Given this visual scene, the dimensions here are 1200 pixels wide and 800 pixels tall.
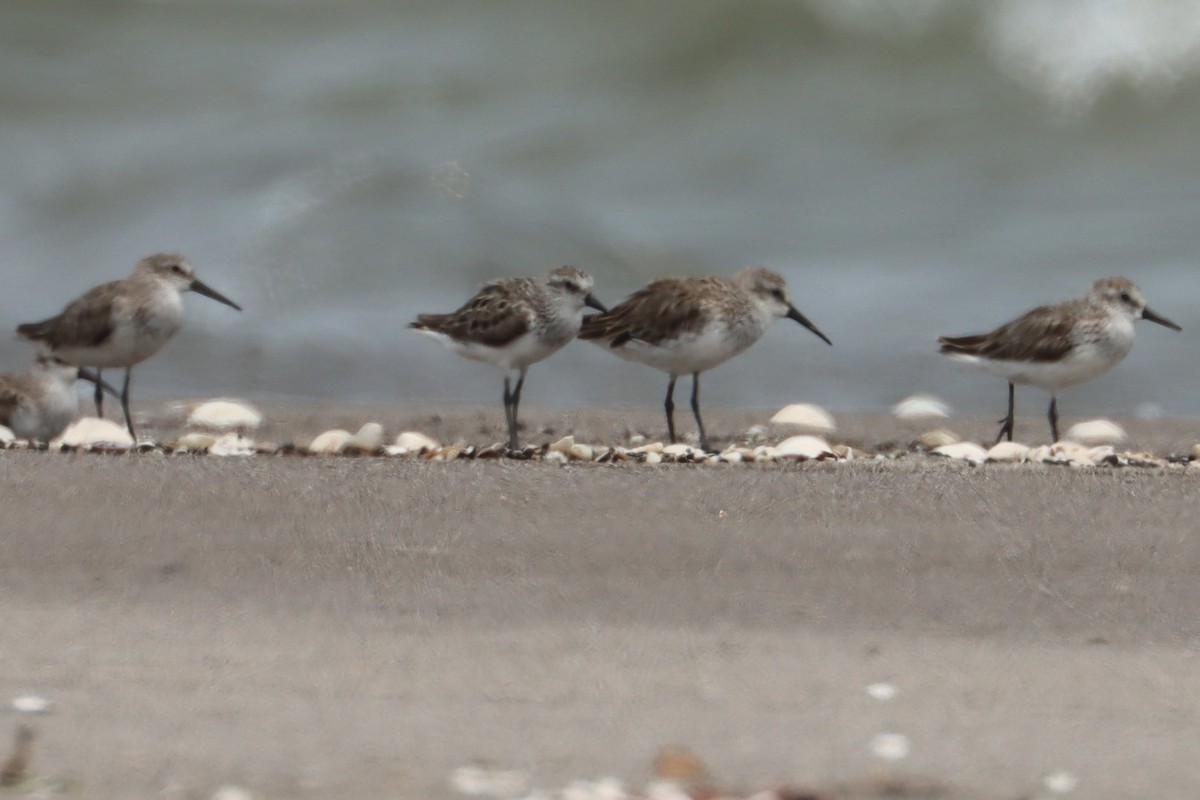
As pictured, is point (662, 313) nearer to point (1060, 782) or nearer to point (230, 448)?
point (230, 448)

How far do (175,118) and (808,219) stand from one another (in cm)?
539

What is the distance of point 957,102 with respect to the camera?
1372 centimetres

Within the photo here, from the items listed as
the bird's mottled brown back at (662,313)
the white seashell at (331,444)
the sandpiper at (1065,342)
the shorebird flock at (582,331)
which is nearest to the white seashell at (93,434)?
the shorebird flock at (582,331)

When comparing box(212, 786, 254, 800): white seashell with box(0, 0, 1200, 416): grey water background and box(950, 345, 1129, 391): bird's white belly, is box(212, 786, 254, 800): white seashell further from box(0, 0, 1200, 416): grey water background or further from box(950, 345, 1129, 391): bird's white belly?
box(0, 0, 1200, 416): grey water background

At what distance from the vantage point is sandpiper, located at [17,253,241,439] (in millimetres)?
7930

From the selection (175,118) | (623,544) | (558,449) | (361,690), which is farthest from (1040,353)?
(175,118)

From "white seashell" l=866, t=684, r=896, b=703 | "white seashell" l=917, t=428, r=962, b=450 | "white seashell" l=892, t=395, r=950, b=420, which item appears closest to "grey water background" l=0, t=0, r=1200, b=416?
"white seashell" l=892, t=395, r=950, b=420

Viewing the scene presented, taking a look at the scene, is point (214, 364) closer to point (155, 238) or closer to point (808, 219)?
point (155, 238)

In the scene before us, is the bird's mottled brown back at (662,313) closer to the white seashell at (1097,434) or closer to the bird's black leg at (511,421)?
the bird's black leg at (511,421)

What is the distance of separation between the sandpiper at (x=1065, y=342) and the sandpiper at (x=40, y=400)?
445cm

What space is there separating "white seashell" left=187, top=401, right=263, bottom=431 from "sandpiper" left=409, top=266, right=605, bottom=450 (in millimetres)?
1135

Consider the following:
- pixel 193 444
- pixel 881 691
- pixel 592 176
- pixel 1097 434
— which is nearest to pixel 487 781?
pixel 881 691

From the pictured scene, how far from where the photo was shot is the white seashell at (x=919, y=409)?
28.5ft

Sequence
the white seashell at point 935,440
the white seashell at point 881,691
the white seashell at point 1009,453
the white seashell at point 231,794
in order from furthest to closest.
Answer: the white seashell at point 935,440
the white seashell at point 1009,453
the white seashell at point 881,691
the white seashell at point 231,794
